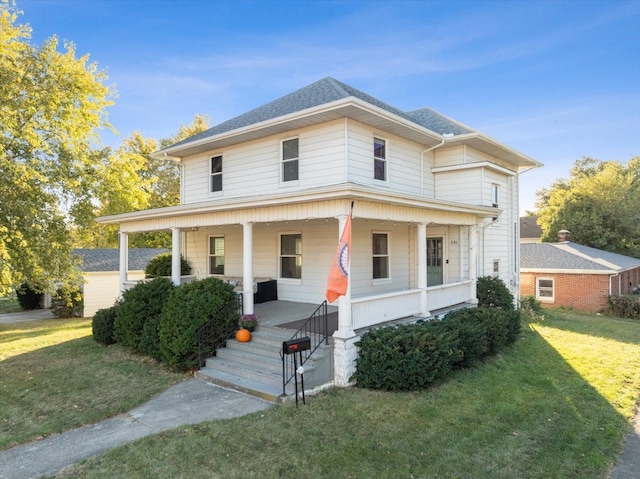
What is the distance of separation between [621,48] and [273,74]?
13.7 m

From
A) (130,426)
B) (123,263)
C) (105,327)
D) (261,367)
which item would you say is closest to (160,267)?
(123,263)

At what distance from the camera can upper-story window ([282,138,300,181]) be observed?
11273mm

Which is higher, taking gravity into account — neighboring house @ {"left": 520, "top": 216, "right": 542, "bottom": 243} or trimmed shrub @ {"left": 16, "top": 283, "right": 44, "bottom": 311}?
neighboring house @ {"left": 520, "top": 216, "right": 542, "bottom": 243}

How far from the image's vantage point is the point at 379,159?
11281 mm

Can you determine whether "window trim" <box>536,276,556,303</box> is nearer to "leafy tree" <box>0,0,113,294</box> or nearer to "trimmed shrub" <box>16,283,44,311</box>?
"leafy tree" <box>0,0,113,294</box>

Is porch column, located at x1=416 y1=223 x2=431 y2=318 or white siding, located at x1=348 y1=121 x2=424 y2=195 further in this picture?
white siding, located at x1=348 y1=121 x2=424 y2=195

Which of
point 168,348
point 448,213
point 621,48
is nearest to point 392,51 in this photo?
point 448,213

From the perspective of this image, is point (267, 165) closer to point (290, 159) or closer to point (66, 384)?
point (290, 159)

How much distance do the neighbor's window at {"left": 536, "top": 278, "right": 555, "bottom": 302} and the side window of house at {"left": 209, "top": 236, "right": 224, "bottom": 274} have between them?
18479 mm

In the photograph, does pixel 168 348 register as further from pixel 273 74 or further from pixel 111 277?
pixel 111 277

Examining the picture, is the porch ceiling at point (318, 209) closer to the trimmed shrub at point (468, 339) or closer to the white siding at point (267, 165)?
the white siding at point (267, 165)

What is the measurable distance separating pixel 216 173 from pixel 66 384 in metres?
7.65

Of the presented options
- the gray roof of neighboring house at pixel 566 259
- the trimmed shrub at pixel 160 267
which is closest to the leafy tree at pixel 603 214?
the gray roof of neighboring house at pixel 566 259

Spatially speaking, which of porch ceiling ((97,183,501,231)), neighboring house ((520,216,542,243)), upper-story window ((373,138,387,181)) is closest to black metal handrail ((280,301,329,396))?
porch ceiling ((97,183,501,231))
